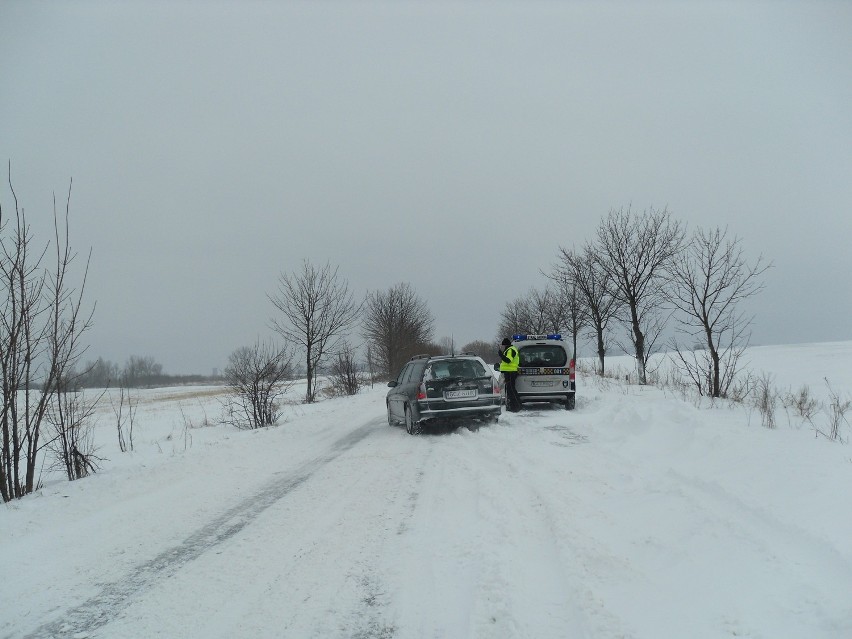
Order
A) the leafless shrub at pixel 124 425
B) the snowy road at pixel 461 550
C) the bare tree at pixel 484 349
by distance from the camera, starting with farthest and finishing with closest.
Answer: the bare tree at pixel 484 349
the leafless shrub at pixel 124 425
the snowy road at pixel 461 550

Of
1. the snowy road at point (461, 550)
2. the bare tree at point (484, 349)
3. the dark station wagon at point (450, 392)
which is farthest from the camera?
the bare tree at point (484, 349)

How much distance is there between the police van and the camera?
13.4 metres

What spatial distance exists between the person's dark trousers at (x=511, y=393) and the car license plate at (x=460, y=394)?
282 cm

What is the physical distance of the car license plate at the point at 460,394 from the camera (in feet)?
35.9

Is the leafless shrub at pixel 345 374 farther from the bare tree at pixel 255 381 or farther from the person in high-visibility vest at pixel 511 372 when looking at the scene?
the person in high-visibility vest at pixel 511 372

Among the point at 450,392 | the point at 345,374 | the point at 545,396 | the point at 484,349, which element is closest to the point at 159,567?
the point at 450,392

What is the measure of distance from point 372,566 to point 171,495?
13.1 ft

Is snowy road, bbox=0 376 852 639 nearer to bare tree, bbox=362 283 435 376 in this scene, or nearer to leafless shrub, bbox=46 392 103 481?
leafless shrub, bbox=46 392 103 481

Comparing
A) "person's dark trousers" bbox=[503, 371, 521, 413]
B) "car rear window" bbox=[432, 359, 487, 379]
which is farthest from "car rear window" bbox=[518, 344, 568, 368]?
"car rear window" bbox=[432, 359, 487, 379]

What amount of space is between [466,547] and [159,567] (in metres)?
2.53

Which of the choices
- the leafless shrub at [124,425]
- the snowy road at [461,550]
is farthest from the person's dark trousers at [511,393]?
the leafless shrub at [124,425]

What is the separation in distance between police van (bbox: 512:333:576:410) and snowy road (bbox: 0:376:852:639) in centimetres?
545

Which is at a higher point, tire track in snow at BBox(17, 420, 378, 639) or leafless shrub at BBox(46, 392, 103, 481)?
leafless shrub at BBox(46, 392, 103, 481)

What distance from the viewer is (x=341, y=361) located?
28625mm
